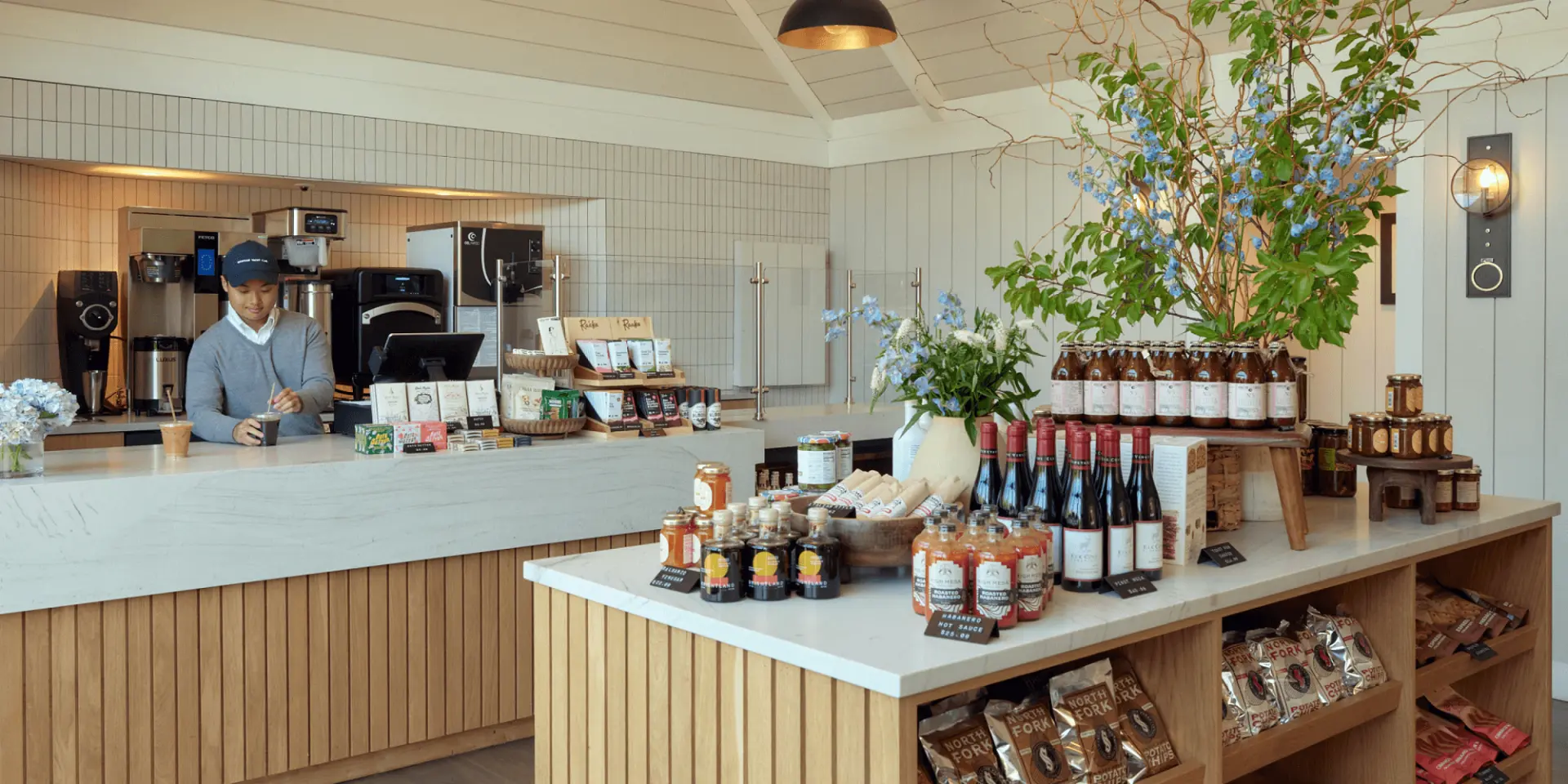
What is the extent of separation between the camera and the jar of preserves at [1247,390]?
2691mm

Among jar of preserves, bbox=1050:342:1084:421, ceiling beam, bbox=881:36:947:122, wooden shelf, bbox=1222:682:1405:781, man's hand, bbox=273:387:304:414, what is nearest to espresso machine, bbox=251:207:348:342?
man's hand, bbox=273:387:304:414

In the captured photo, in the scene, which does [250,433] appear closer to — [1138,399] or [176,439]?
[176,439]

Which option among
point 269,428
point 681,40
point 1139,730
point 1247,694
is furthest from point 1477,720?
point 681,40

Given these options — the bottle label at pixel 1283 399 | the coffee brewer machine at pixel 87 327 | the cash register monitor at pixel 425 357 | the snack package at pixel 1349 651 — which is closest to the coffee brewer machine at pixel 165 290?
the coffee brewer machine at pixel 87 327

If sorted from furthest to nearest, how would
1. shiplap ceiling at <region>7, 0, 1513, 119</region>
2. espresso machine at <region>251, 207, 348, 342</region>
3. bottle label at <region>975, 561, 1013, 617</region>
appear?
espresso machine at <region>251, 207, 348, 342</region> → shiplap ceiling at <region>7, 0, 1513, 119</region> → bottle label at <region>975, 561, 1013, 617</region>

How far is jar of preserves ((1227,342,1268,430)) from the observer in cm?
269

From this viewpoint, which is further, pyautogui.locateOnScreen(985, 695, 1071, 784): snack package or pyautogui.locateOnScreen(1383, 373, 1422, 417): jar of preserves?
pyautogui.locateOnScreen(1383, 373, 1422, 417): jar of preserves

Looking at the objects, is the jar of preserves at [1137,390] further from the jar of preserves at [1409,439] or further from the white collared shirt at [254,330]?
the white collared shirt at [254,330]

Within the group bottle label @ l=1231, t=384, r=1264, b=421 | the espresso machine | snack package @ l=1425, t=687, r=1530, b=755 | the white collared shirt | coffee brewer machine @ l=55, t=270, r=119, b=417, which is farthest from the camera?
the espresso machine

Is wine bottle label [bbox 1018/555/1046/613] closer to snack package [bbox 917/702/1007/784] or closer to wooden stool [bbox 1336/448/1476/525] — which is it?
snack package [bbox 917/702/1007/784]

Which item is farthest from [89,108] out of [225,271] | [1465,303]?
[1465,303]

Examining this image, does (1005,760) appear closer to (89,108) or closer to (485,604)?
(485,604)

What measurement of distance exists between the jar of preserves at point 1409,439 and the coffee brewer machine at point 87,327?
521cm

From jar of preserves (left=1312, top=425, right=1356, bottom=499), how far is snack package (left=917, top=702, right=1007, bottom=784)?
1726mm
